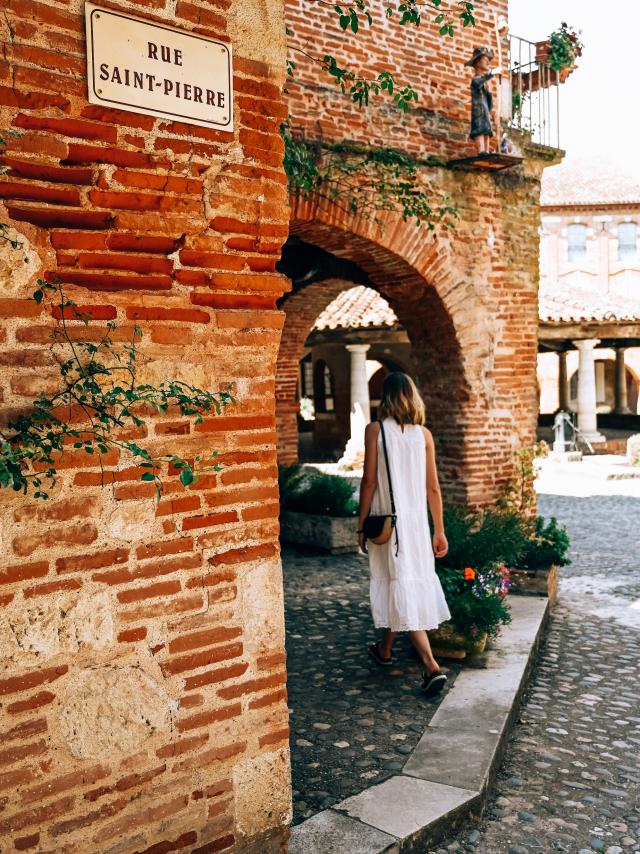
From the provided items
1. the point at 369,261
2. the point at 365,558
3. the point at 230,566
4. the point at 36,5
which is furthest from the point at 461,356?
the point at 36,5

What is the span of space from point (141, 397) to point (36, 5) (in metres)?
1.14

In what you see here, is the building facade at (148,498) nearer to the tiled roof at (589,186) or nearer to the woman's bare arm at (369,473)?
the woman's bare arm at (369,473)

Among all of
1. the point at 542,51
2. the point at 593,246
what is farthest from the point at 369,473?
the point at 593,246

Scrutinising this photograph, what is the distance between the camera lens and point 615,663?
5695mm

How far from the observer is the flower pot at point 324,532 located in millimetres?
9258

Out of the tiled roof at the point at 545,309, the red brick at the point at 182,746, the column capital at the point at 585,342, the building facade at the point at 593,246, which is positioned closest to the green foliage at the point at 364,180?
the red brick at the point at 182,746

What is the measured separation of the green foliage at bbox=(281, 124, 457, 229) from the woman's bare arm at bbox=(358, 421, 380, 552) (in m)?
2.25

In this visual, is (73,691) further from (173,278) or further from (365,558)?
(365,558)

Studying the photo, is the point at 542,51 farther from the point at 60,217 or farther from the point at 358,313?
the point at 358,313

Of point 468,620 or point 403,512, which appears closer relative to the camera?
point 403,512

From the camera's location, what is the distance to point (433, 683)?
470cm

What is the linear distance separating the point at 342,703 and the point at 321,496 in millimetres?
5025

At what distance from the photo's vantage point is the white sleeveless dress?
185 inches

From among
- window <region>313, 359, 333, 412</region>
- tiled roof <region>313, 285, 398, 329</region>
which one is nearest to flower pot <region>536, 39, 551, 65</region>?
tiled roof <region>313, 285, 398, 329</region>
